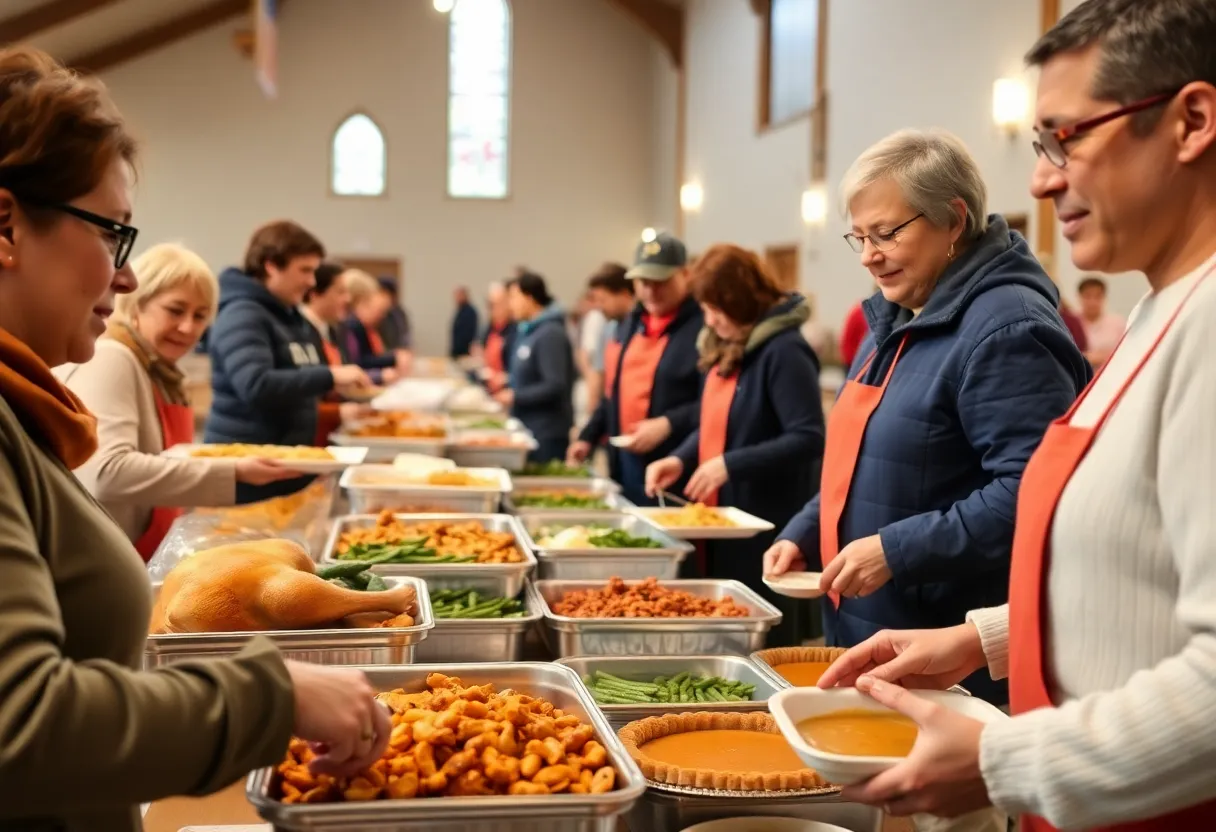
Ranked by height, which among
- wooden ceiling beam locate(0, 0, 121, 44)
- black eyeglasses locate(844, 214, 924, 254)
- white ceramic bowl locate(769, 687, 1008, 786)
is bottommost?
white ceramic bowl locate(769, 687, 1008, 786)

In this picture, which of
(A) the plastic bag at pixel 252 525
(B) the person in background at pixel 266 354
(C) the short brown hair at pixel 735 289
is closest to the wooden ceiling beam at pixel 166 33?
(B) the person in background at pixel 266 354

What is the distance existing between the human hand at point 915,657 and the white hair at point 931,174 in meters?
0.89

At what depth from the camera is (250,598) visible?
180 centimetres

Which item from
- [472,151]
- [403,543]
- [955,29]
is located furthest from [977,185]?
[472,151]

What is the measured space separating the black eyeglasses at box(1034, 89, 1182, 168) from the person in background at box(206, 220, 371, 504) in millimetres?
3229

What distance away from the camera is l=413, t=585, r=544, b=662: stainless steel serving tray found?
2.23 m

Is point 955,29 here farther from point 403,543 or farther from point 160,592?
point 160,592

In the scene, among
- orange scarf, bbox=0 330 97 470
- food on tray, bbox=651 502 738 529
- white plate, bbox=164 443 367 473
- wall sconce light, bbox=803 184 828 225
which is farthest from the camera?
wall sconce light, bbox=803 184 828 225

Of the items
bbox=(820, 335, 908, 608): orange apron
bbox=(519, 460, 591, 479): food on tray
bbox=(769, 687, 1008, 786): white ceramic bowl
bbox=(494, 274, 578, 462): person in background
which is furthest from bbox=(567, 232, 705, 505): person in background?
bbox=(769, 687, 1008, 786): white ceramic bowl

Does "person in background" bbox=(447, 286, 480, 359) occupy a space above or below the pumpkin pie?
above

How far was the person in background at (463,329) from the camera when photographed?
15.8 meters

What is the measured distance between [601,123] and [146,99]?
6667 mm

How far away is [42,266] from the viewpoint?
1.14m

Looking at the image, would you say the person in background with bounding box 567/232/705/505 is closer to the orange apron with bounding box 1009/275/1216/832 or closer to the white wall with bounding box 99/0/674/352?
the orange apron with bounding box 1009/275/1216/832
